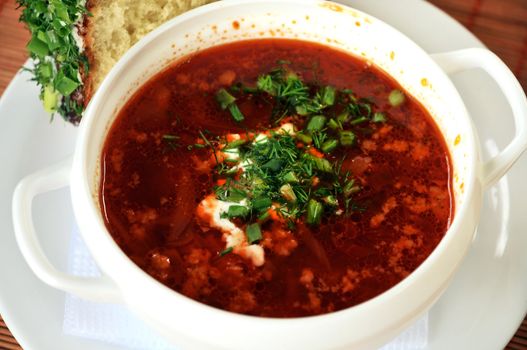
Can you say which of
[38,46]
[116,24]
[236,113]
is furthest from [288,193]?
[38,46]

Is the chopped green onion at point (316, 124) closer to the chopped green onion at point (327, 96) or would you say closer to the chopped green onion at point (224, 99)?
the chopped green onion at point (327, 96)

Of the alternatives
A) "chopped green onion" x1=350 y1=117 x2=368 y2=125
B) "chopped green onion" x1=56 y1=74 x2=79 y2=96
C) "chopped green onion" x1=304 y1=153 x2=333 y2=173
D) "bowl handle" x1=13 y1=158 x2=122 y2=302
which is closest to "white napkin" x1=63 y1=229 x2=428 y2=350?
"bowl handle" x1=13 y1=158 x2=122 y2=302

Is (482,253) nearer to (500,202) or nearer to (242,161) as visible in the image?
(500,202)

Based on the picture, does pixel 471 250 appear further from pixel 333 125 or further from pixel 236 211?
pixel 236 211

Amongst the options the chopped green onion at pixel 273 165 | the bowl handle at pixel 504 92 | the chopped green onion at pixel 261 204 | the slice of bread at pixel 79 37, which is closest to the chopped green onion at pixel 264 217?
the chopped green onion at pixel 261 204

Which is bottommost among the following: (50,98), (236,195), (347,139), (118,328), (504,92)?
(118,328)

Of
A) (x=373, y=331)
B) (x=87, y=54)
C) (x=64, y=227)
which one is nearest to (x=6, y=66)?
(x=87, y=54)
